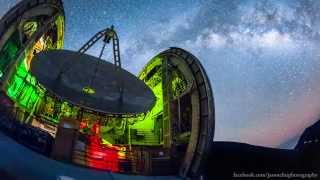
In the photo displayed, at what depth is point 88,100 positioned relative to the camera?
76.2ft

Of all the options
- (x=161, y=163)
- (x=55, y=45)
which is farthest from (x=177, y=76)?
(x=55, y=45)

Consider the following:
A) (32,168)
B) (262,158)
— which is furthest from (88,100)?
(262,158)

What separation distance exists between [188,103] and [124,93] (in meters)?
5.70

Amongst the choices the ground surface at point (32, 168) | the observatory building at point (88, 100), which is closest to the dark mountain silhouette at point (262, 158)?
the observatory building at point (88, 100)

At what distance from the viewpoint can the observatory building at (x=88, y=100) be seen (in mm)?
21328

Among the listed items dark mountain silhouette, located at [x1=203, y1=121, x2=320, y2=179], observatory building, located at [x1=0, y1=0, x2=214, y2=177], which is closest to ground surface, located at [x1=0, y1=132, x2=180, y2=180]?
observatory building, located at [x1=0, y1=0, x2=214, y2=177]

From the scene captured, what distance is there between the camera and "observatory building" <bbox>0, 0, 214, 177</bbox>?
21328 millimetres

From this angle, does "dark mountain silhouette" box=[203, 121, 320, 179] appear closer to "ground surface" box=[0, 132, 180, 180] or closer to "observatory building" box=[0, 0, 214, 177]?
"observatory building" box=[0, 0, 214, 177]

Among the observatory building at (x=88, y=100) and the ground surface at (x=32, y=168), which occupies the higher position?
the observatory building at (x=88, y=100)

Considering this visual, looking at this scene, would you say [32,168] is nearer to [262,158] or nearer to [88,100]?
[88,100]

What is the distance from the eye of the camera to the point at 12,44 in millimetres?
25281

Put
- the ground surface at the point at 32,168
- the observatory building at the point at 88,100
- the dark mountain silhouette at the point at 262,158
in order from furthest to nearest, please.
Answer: the dark mountain silhouette at the point at 262,158 → the observatory building at the point at 88,100 → the ground surface at the point at 32,168

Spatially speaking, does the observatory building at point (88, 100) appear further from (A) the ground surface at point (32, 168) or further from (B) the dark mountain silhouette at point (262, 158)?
(B) the dark mountain silhouette at point (262, 158)

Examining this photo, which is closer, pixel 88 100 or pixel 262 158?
pixel 88 100
